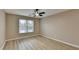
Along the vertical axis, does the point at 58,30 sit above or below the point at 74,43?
above

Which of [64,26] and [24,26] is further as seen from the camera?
[64,26]

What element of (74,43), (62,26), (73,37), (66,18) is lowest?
(74,43)

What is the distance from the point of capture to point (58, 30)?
13.1 feet

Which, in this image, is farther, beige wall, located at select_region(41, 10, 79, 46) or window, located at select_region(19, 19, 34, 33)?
window, located at select_region(19, 19, 34, 33)

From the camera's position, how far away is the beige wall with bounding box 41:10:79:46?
115 inches

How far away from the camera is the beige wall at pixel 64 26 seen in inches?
115

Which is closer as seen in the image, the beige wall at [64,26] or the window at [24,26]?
the beige wall at [64,26]

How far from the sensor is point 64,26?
3527 millimetres
